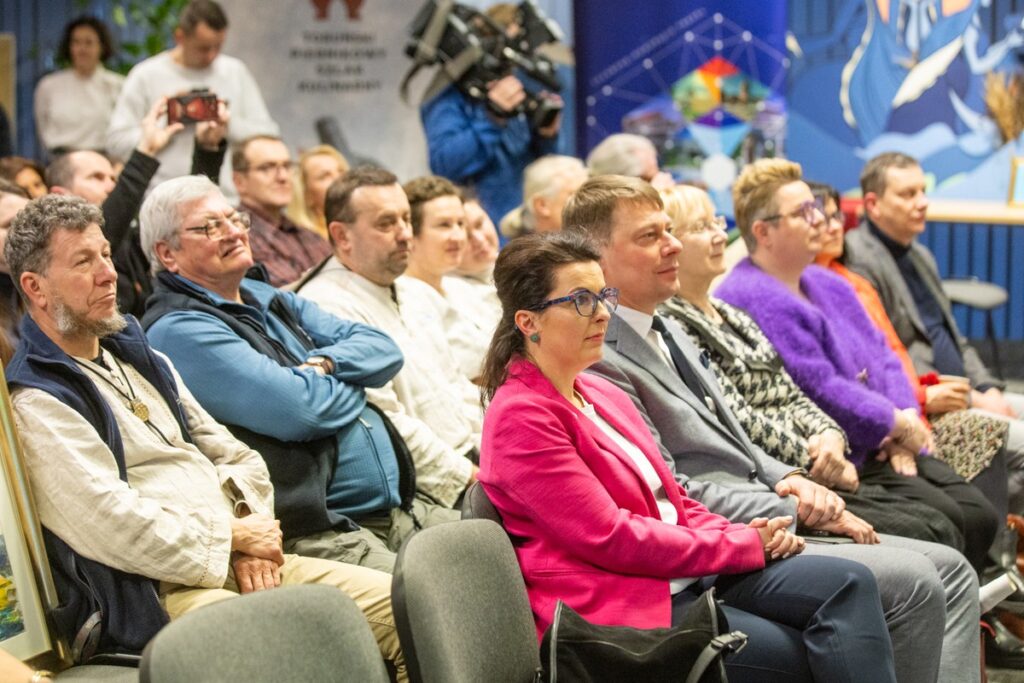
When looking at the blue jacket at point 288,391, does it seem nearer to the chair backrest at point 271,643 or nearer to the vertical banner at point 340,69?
the chair backrest at point 271,643

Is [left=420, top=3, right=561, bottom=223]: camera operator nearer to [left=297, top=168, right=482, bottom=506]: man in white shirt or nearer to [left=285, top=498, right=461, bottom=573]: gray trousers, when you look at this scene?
[left=297, top=168, right=482, bottom=506]: man in white shirt

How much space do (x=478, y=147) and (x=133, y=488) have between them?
396 cm

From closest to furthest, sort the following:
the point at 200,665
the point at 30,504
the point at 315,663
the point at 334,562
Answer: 1. the point at 200,665
2. the point at 315,663
3. the point at 30,504
4. the point at 334,562

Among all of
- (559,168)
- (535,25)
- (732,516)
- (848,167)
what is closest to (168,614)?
(732,516)

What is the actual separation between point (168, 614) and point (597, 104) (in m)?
5.14

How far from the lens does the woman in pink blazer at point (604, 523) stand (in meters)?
2.40

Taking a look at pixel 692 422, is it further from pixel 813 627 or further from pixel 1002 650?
pixel 1002 650

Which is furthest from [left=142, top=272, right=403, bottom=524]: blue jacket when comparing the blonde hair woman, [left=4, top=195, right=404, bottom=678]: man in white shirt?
the blonde hair woman

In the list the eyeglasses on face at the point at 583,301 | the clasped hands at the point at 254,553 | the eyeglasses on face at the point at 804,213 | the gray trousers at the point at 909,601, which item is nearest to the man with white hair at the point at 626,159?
the eyeglasses on face at the point at 804,213

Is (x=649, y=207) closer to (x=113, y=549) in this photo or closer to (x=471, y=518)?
(x=471, y=518)

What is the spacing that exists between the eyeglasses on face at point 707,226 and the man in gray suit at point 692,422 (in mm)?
402

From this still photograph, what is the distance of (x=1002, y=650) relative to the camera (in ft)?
11.9

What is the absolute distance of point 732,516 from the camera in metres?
2.95

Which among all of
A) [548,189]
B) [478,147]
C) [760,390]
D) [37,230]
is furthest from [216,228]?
[478,147]
